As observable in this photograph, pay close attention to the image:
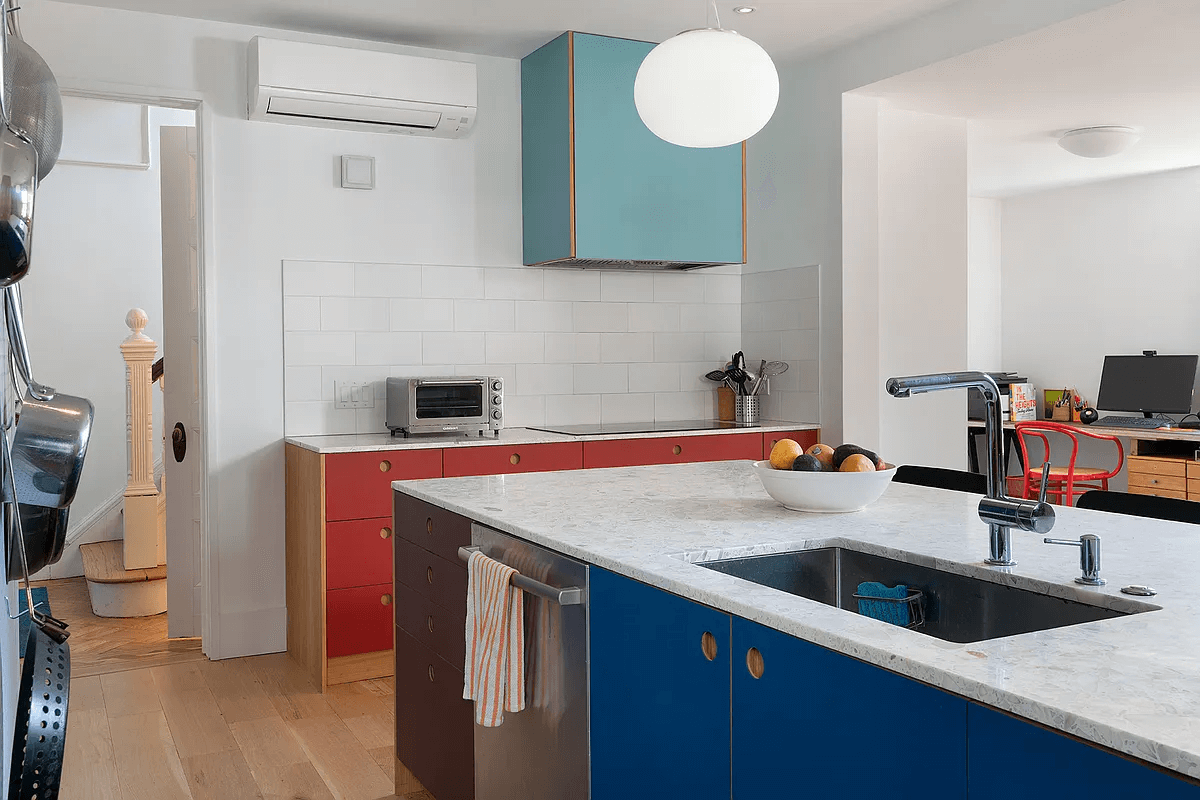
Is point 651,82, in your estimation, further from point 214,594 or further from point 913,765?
point 214,594

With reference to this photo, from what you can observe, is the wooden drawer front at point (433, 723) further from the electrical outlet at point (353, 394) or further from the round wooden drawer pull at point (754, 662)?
the electrical outlet at point (353, 394)

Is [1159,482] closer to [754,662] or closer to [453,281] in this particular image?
[453,281]

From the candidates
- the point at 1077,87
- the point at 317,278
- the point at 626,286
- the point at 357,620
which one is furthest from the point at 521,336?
the point at 1077,87

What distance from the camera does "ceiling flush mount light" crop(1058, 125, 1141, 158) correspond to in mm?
5094

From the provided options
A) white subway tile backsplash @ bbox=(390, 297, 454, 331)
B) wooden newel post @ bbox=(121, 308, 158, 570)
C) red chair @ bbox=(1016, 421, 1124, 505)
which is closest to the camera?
white subway tile backsplash @ bbox=(390, 297, 454, 331)

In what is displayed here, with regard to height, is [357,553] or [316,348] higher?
[316,348]

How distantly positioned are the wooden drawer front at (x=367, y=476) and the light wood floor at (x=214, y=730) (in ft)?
2.02

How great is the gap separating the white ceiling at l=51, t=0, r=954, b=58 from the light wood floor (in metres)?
2.41

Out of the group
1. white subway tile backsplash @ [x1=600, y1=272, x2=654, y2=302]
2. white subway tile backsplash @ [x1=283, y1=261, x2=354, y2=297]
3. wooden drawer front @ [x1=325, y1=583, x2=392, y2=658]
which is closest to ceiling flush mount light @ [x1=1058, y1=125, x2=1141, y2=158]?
white subway tile backsplash @ [x1=600, y1=272, x2=654, y2=302]

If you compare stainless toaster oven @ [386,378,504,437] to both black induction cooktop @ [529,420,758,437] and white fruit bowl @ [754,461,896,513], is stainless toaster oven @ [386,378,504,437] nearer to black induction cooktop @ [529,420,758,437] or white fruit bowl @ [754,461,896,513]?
black induction cooktop @ [529,420,758,437]

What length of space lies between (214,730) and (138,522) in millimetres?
2099

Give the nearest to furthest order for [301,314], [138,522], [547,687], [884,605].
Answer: [884,605]
[547,687]
[301,314]
[138,522]

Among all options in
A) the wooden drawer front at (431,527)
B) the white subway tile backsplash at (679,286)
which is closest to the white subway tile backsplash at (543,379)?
the white subway tile backsplash at (679,286)

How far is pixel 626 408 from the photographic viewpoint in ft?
15.6
